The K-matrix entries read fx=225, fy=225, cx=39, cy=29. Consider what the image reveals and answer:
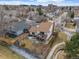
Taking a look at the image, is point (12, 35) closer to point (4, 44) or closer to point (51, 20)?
point (4, 44)

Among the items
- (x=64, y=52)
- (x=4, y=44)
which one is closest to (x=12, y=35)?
(x=4, y=44)

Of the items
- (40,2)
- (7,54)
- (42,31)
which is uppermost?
(40,2)

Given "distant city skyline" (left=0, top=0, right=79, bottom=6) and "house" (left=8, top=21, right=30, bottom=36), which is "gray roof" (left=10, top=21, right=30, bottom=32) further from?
"distant city skyline" (left=0, top=0, right=79, bottom=6)

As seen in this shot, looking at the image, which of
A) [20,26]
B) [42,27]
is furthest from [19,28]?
[42,27]

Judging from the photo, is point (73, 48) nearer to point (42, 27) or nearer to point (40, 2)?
point (42, 27)

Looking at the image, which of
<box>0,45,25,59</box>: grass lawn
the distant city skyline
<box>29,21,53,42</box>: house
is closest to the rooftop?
<box>29,21,53,42</box>: house

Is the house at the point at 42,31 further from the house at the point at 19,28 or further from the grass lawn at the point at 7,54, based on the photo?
the grass lawn at the point at 7,54
